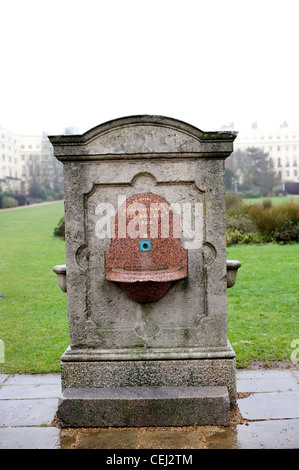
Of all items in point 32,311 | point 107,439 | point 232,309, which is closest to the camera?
point 107,439

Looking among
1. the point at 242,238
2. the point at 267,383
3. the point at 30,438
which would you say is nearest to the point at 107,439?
the point at 30,438

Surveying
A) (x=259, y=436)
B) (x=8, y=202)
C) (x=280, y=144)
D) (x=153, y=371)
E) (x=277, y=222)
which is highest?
(x=280, y=144)

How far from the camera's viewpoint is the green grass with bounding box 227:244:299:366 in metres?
5.48

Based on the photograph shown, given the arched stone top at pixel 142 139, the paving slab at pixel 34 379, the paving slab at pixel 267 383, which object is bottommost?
the paving slab at pixel 34 379

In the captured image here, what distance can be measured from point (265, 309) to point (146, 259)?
397 centimetres

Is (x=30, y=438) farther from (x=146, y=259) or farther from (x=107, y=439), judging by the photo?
(x=146, y=259)

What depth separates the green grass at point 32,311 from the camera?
17.8 feet

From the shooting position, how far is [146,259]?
396 cm

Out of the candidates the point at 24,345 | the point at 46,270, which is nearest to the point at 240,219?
the point at 46,270

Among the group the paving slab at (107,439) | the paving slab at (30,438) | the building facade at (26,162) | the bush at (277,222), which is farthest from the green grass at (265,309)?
the building facade at (26,162)

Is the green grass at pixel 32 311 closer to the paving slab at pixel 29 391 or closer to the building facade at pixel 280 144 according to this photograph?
the paving slab at pixel 29 391

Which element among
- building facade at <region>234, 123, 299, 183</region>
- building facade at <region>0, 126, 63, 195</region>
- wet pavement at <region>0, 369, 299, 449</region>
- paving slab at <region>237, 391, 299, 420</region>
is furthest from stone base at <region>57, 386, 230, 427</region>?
building facade at <region>234, 123, 299, 183</region>

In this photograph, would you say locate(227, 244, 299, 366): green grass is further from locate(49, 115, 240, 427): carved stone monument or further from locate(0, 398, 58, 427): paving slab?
locate(0, 398, 58, 427): paving slab

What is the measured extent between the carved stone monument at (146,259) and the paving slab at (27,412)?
0.31 meters
